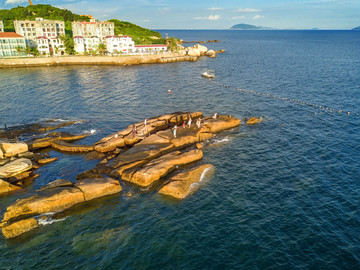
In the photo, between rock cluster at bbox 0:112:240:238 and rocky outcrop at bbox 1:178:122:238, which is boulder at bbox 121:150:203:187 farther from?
rocky outcrop at bbox 1:178:122:238

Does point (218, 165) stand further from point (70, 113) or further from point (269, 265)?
point (70, 113)

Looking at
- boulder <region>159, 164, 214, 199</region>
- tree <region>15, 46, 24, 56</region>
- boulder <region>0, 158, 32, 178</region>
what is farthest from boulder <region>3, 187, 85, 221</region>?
tree <region>15, 46, 24, 56</region>

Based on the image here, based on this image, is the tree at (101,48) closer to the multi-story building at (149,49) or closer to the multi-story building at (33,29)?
the multi-story building at (149,49)

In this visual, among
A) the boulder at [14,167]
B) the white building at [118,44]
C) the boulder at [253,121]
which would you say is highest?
the white building at [118,44]

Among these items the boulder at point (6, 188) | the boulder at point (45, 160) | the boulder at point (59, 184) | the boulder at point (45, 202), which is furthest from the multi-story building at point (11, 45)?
the boulder at point (45, 202)

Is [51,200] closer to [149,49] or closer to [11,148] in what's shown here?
[11,148]

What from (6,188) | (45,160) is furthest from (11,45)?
(6,188)

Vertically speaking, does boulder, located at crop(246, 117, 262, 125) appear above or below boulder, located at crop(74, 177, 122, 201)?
above
